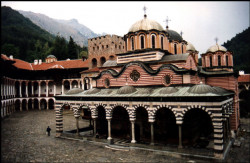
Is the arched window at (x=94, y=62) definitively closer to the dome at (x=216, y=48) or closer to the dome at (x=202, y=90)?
the dome at (x=216, y=48)

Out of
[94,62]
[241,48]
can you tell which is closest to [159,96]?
[94,62]

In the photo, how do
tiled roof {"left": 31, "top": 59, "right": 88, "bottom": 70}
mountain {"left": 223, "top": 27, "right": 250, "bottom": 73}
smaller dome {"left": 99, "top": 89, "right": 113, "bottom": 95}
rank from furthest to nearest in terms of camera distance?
mountain {"left": 223, "top": 27, "right": 250, "bottom": 73}, tiled roof {"left": 31, "top": 59, "right": 88, "bottom": 70}, smaller dome {"left": 99, "top": 89, "right": 113, "bottom": 95}

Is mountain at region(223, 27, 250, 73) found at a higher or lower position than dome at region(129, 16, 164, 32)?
higher

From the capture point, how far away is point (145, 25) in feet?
73.0

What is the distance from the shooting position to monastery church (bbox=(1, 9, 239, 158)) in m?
15.3

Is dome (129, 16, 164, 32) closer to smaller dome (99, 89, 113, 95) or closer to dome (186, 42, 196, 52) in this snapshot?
smaller dome (99, 89, 113, 95)

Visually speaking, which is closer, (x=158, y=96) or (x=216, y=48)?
(x=158, y=96)

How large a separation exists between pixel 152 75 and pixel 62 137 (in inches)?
421

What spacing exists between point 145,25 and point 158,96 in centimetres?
939

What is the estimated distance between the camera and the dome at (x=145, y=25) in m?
22.1

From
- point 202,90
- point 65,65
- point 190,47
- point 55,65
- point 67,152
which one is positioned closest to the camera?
point 202,90

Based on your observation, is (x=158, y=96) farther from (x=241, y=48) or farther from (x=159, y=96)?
(x=241, y=48)

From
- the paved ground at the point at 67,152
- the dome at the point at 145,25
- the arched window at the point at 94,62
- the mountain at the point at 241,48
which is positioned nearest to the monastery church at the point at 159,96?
the dome at the point at 145,25

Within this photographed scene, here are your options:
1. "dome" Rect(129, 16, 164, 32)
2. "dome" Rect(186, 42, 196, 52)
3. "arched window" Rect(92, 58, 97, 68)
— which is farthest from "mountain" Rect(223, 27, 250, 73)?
"dome" Rect(129, 16, 164, 32)
